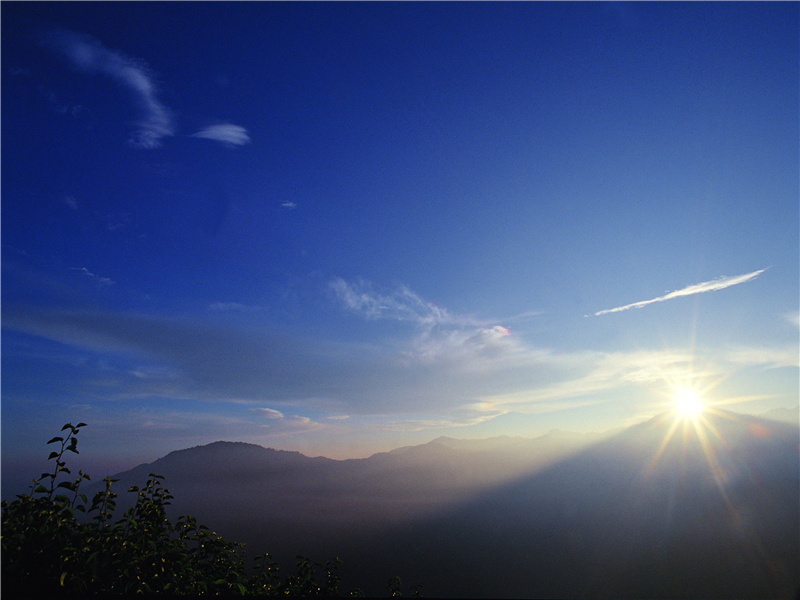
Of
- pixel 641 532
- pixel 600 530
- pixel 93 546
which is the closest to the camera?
pixel 93 546

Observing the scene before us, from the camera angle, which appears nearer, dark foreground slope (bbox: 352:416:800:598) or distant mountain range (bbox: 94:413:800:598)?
dark foreground slope (bbox: 352:416:800:598)

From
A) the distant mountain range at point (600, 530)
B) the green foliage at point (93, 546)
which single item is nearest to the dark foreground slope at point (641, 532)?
the distant mountain range at point (600, 530)

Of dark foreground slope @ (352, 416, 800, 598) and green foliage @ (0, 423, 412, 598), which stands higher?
green foliage @ (0, 423, 412, 598)

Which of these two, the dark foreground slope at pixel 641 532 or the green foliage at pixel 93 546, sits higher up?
the green foliage at pixel 93 546

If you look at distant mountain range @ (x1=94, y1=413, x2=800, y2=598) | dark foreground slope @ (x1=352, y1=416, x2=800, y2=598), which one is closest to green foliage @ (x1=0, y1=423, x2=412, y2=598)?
distant mountain range @ (x1=94, y1=413, x2=800, y2=598)

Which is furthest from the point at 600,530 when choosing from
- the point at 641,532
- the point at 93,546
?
the point at 93,546

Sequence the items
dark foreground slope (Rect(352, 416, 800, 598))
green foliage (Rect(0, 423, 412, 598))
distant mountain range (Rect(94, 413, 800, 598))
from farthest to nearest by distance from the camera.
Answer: distant mountain range (Rect(94, 413, 800, 598)), dark foreground slope (Rect(352, 416, 800, 598)), green foliage (Rect(0, 423, 412, 598))

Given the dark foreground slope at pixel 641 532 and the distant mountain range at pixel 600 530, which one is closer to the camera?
the dark foreground slope at pixel 641 532

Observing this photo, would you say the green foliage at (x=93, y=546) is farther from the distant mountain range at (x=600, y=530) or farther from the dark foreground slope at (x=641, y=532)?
the dark foreground slope at (x=641, y=532)

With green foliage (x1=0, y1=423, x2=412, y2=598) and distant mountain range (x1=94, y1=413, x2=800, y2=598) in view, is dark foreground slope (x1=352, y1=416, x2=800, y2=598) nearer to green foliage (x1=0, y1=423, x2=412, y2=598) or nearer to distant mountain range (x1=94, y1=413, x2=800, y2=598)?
distant mountain range (x1=94, y1=413, x2=800, y2=598)

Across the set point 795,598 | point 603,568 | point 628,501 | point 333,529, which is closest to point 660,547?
point 603,568

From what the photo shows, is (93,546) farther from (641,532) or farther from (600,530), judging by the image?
(600,530)

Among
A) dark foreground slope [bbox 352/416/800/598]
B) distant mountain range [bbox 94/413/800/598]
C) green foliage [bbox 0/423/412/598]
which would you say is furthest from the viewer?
distant mountain range [bbox 94/413/800/598]

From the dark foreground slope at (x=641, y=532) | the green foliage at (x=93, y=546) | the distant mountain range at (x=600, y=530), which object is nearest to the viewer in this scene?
the green foliage at (x=93, y=546)
